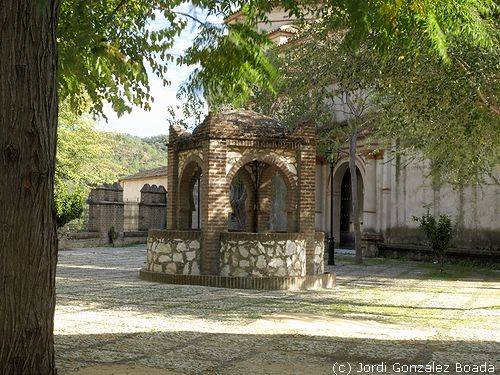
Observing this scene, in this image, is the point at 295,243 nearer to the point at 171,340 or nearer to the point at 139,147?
the point at 171,340

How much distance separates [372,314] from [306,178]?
4660 millimetres

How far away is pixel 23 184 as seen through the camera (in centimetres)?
417

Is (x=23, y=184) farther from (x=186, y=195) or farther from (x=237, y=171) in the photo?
(x=186, y=195)

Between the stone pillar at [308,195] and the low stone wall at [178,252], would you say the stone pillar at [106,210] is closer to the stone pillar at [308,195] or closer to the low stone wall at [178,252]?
the low stone wall at [178,252]

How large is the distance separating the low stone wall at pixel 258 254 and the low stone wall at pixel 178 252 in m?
0.61

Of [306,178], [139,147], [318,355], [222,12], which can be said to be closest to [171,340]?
[318,355]

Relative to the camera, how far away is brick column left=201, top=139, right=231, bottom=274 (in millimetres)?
12477

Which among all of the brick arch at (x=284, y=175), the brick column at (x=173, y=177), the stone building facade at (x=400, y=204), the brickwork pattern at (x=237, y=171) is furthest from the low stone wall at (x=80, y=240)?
the brick arch at (x=284, y=175)

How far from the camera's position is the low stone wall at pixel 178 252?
1266 cm

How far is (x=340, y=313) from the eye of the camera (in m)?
9.04

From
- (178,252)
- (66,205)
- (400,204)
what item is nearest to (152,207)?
→ (66,205)

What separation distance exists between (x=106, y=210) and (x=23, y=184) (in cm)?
2306

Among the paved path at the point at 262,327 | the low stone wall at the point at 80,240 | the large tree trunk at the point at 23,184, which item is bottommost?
the paved path at the point at 262,327

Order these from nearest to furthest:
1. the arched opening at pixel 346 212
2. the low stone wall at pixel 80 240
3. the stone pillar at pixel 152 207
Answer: the low stone wall at pixel 80 240
the arched opening at pixel 346 212
the stone pillar at pixel 152 207
